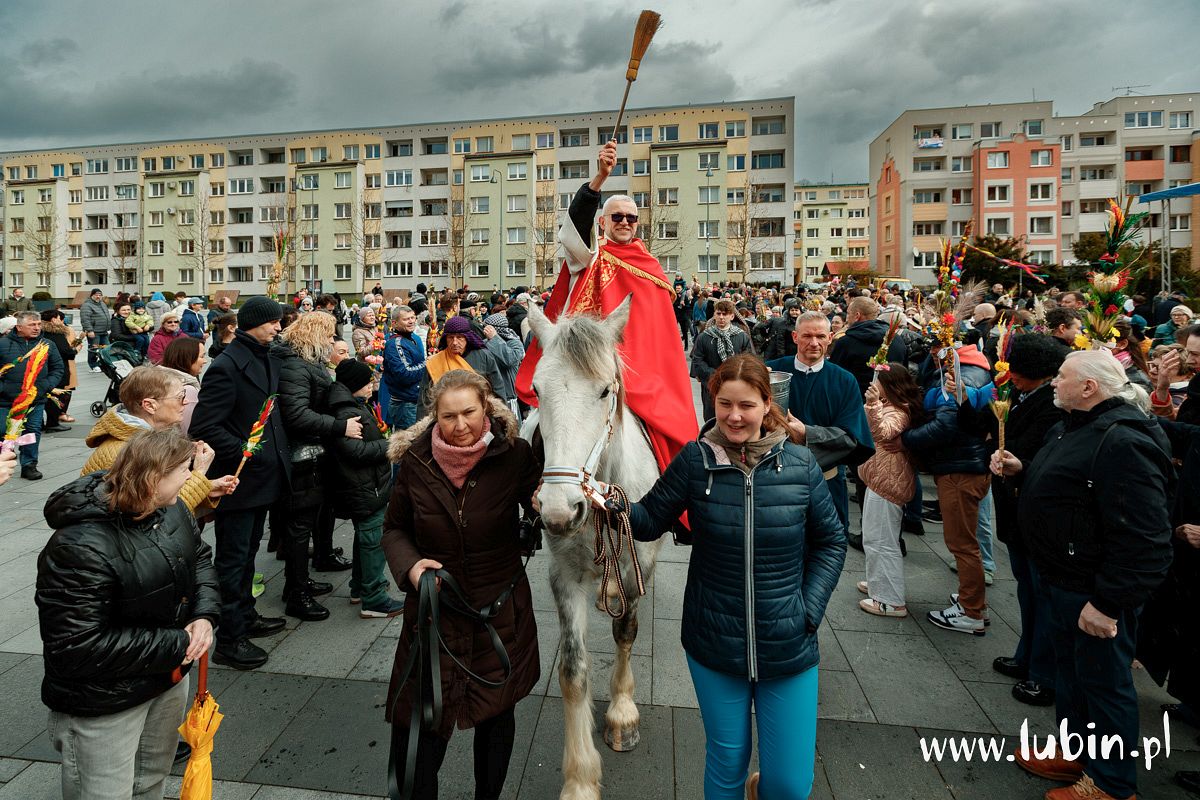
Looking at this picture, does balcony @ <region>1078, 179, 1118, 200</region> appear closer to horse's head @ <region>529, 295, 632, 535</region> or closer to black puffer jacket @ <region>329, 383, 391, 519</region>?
black puffer jacket @ <region>329, 383, 391, 519</region>

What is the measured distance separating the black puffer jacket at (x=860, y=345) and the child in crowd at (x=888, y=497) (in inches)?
84.6

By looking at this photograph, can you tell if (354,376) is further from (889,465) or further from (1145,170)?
(1145,170)

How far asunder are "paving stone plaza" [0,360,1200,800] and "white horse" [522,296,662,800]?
26cm

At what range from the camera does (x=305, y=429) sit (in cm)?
496

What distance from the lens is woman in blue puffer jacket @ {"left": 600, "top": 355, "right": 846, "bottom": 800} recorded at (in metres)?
2.62

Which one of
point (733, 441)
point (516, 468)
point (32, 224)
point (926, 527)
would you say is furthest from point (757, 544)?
point (32, 224)

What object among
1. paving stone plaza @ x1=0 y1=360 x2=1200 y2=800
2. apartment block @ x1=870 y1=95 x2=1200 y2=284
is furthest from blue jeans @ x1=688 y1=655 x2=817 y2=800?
apartment block @ x1=870 y1=95 x2=1200 y2=284

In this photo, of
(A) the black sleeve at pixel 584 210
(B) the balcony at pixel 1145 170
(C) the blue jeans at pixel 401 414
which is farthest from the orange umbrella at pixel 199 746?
(B) the balcony at pixel 1145 170

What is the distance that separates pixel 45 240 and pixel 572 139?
57.8m

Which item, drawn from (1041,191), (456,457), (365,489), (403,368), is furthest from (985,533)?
(1041,191)

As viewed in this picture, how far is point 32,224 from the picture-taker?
73.8 m

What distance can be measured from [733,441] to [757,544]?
43 centimetres

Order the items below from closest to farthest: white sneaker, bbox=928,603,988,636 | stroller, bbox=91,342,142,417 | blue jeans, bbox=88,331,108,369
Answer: white sneaker, bbox=928,603,988,636 < stroller, bbox=91,342,142,417 < blue jeans, bbox=88,331,108,369

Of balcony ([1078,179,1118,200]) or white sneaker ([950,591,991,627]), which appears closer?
white sneaker ([950,591,991,627])
